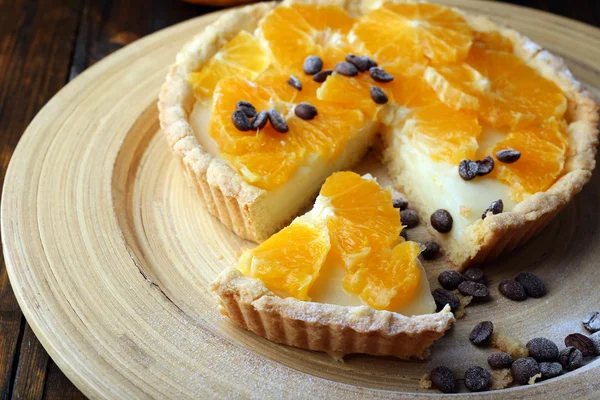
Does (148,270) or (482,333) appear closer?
(482,333)

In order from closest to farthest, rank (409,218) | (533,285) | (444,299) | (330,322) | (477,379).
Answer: (330,322)
(477,379)
(444,299)
(533,285)
(409,218)

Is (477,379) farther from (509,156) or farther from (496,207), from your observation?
(509,156)

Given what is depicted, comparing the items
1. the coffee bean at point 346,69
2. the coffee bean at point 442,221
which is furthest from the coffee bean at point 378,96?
the coffee bean at point 442,221

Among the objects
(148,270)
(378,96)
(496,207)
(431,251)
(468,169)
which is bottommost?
(148,270)

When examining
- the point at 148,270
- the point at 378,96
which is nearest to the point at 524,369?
the point at 378,96

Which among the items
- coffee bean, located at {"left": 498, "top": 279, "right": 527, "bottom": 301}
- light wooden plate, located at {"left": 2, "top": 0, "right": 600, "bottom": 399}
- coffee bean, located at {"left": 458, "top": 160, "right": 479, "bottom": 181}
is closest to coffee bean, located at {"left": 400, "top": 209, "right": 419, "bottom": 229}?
light wooden plate, located at {"left": 2, "top": 0, "right": 600, "bottom": 399}

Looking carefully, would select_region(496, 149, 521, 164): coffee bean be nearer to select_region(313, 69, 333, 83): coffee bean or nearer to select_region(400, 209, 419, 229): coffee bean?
select_region(400, 209, 419, 229): coffee bean

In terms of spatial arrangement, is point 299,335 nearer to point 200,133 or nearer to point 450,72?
point 200,133
